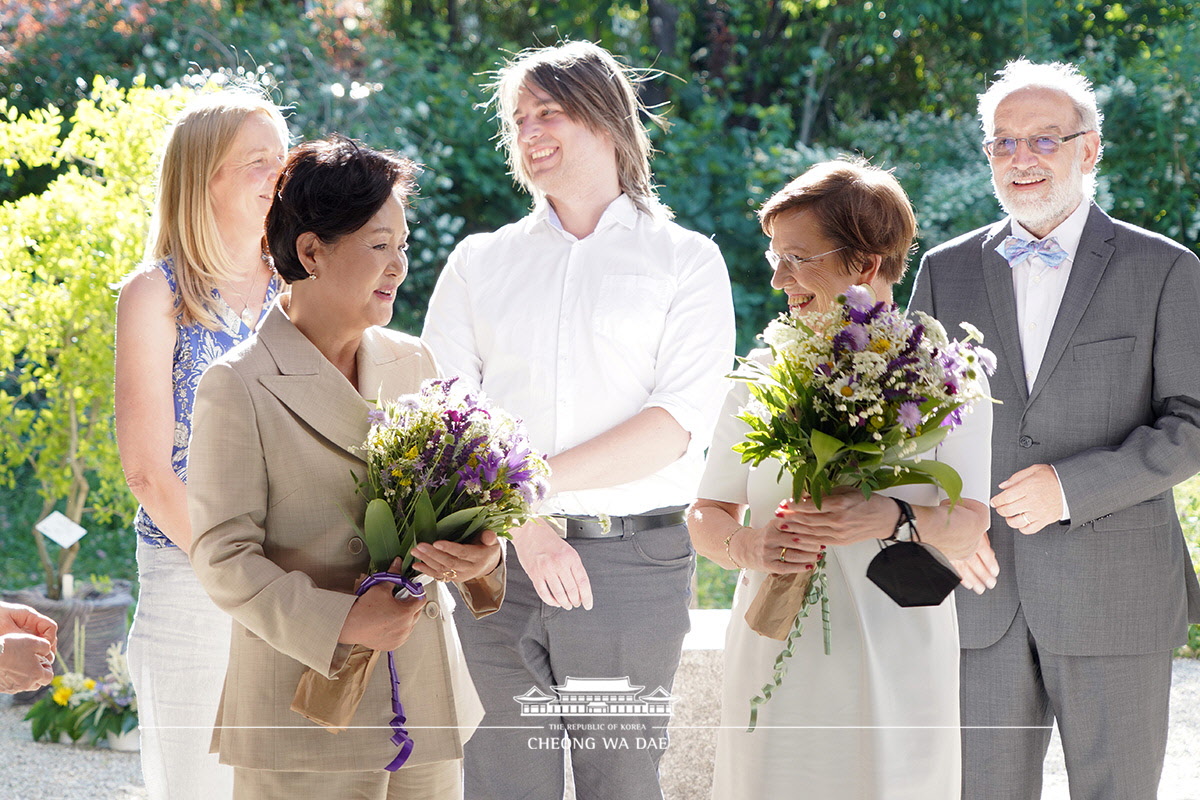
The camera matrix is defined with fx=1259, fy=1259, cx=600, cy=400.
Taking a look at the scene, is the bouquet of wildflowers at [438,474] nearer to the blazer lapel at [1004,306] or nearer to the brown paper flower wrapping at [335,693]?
the brown paper flower wrapping at [335,693]

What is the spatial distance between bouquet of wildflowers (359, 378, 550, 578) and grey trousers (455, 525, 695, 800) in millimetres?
790

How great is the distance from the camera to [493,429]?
1924mm

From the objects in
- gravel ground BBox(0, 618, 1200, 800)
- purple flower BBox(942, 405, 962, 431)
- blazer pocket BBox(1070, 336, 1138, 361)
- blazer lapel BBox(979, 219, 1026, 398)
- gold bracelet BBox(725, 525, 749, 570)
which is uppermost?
blazer lapel BBox(979, 219, 1026, 398)

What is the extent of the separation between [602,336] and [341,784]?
3.93 ft

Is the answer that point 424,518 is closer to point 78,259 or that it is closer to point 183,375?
point 183,375

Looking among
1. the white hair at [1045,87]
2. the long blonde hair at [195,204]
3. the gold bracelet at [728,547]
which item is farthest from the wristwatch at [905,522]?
the long blonde hair at [195,204]

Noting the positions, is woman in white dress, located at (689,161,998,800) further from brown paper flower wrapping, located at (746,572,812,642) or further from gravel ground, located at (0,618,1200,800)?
gravel ground, located at (0,618,1200,800)

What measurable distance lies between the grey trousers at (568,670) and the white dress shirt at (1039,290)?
3.35 ft

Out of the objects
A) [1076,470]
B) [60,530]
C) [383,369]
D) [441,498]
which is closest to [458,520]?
[441,498]

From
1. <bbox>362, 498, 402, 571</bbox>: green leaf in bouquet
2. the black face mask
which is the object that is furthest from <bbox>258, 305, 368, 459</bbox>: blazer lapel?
the black face mask

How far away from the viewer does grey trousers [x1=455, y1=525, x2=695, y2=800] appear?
8.66 feet

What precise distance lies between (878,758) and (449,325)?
1388 mm

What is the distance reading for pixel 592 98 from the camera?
2.78 metres

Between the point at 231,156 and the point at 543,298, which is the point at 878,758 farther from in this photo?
the point at 231,156
